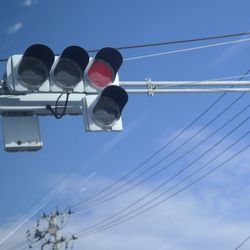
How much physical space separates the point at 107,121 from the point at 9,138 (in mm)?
959

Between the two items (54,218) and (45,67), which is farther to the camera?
(54,218)

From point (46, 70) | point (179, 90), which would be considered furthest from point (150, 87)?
point (46, 70)

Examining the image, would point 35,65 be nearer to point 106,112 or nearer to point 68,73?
point 68,73

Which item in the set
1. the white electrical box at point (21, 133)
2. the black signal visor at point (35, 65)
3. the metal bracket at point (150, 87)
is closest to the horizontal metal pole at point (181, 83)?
the metal bracket at point (150, 87)

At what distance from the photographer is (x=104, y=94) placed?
14.9ft

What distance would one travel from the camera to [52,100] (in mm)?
4535

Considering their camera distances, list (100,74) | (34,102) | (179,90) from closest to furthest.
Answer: (34,102)
(100,74)
(179,90)

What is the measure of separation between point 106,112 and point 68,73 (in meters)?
0.52

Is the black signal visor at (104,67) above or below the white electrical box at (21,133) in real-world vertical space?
above

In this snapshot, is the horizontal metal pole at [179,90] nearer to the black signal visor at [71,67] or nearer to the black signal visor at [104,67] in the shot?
the black signal visor at [104,67]

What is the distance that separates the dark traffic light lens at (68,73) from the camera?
4.50 meters

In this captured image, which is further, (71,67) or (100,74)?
(100,74)

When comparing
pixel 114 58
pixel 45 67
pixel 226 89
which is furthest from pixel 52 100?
pixel 226 89

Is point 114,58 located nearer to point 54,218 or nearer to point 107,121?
point 107,121
